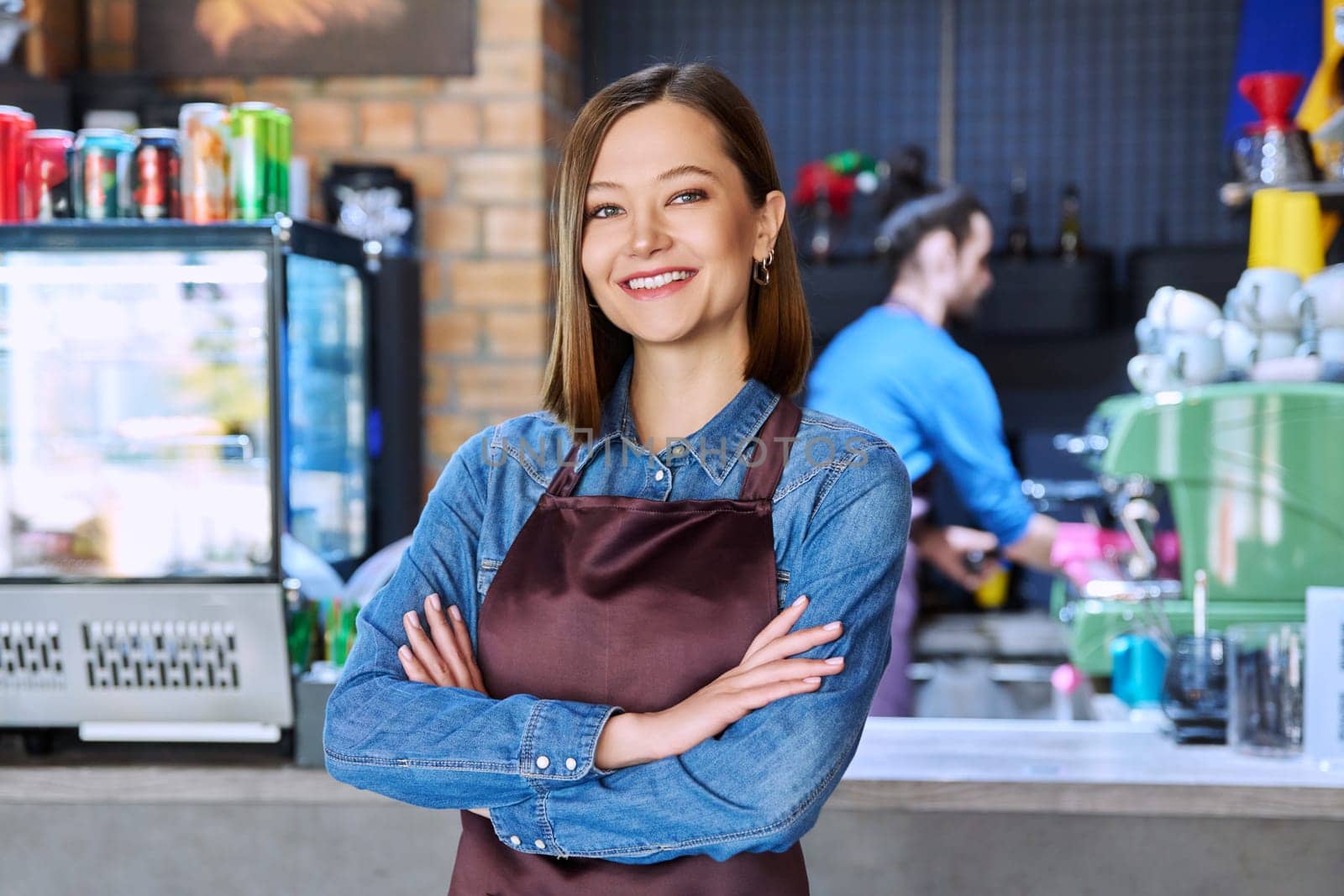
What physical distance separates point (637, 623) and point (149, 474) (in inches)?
48.8

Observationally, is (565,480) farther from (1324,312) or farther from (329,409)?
(1324,312)

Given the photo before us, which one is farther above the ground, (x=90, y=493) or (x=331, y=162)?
(x=331, y=162)

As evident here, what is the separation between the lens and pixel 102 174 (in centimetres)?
218

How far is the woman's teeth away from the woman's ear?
0.11 meters

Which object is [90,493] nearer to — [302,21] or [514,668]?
[514,668]

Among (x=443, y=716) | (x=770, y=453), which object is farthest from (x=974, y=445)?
(x=443, y=716)

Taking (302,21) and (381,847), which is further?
(302,21)

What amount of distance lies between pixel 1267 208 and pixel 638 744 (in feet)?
6.95

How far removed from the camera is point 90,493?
90.0 inches

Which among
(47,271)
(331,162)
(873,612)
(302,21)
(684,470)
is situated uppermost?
(302,21)

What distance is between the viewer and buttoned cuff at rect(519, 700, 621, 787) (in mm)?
1294

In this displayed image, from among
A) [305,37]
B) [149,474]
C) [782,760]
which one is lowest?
[782,760]

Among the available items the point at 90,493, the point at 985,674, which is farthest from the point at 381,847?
the point at 985,674

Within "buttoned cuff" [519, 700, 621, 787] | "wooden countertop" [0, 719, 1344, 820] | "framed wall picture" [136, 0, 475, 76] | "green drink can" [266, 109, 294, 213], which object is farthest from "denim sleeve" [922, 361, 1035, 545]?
"buttoned cuff" [519, 700, 621, 787]
